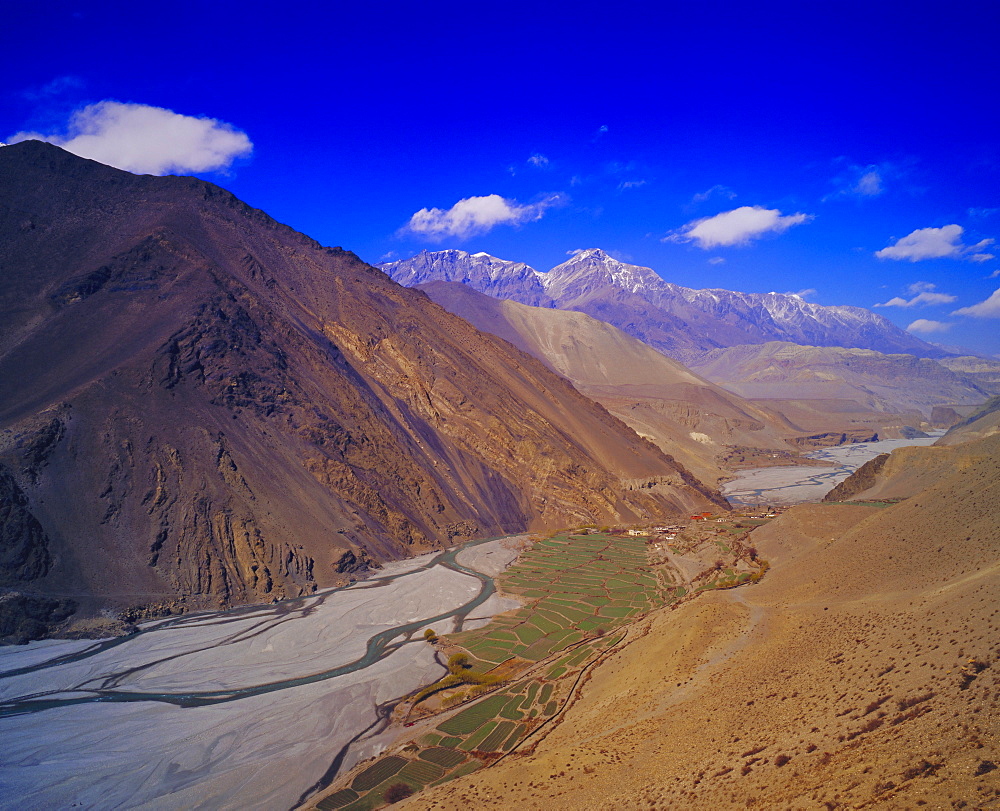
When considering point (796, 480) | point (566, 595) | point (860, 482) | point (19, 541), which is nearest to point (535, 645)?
point (566, 595)

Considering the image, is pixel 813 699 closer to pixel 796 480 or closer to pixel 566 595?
pixel 566 595

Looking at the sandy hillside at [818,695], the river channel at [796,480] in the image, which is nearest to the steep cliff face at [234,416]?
the river channel at [796,480]

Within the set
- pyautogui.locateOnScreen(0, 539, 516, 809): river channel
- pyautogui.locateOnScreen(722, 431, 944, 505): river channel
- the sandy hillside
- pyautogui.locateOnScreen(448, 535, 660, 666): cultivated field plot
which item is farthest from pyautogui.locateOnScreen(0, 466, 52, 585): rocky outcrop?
pyautogui.locateOnScreen(722, 431, 944, 505): river channel

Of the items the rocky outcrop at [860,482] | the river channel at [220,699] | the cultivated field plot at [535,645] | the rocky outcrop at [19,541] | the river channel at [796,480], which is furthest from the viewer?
the river channel at [796,480]

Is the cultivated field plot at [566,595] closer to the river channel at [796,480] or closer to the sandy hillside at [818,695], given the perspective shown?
the sandy hillside at [818,695]

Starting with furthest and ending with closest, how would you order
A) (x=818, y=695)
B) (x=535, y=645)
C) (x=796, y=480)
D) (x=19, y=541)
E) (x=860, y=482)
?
1. (x=796, y=480)
2. (x=860, y=482)
3. (x=19, y=541)
4. (x=535, y=645)
5. (x=818, y=695)

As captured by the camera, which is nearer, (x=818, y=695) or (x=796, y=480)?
(x=818, y=695)
